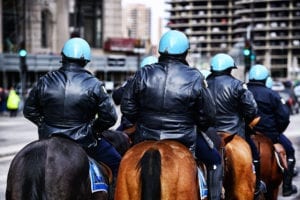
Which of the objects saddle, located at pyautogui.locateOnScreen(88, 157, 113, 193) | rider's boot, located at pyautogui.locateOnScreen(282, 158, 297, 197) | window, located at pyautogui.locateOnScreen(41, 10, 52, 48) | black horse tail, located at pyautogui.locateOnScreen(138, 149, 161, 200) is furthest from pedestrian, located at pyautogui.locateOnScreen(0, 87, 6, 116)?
black horse tail, located at pyautogui.locateOnScreen(138, 149, 161, 200)

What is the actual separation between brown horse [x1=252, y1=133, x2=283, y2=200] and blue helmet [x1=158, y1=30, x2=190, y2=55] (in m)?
3.05

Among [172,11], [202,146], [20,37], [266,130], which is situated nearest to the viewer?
[202,146]

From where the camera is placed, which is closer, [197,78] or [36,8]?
[197,78]

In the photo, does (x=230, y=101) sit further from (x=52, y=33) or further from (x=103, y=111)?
(x=52, y=33)

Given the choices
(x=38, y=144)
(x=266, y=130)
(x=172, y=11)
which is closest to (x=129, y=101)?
(x=38, y=144)

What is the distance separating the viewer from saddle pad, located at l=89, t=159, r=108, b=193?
20.0 feet

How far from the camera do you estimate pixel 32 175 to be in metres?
5.64

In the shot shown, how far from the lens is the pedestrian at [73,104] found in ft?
20.3

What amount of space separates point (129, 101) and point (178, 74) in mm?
539

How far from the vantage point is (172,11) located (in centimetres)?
Result: 15475

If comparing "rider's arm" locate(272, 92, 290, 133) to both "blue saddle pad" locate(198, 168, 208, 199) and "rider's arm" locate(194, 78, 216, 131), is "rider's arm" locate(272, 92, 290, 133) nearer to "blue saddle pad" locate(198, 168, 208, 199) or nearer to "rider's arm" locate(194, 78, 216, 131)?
"rider's arm" locate(194, 78, 216, 131)

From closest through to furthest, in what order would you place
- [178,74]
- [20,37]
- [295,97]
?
[178,74] → [295,97] → [20,37]

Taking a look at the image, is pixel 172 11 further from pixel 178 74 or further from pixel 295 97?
pixel 178 74

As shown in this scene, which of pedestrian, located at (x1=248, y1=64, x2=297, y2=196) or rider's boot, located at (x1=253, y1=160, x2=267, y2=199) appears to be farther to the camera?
pedestrian, located at (x1=248, y1=64, x2=297, y2=196)
